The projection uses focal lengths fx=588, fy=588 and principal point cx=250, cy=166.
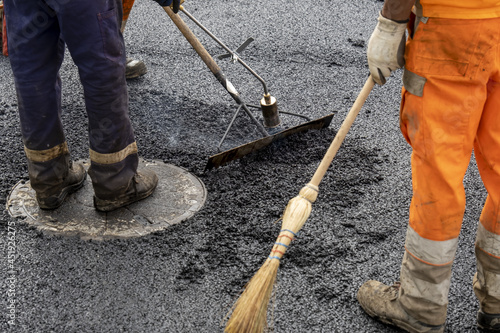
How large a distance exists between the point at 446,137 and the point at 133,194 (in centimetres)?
189

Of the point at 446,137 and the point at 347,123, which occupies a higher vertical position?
the point at 446,137

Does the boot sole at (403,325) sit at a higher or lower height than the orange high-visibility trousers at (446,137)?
lower

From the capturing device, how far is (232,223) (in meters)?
3.35

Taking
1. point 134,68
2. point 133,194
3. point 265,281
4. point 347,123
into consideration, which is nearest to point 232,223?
point 133,194

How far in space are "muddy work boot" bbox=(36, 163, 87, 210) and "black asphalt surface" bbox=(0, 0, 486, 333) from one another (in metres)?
0.18

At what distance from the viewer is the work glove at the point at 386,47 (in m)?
2.35

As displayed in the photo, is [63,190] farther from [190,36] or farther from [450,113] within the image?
[450,113]

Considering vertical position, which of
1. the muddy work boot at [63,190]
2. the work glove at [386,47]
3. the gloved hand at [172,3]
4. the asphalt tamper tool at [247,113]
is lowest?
the muddy work boot at [63,190]

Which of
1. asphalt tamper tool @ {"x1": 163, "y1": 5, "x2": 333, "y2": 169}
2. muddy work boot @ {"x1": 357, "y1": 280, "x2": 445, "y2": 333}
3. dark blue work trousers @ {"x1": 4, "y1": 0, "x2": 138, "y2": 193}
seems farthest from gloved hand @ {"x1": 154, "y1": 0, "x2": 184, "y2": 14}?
muddy work boot @ {"x1": 357, "y1": 280, "x2": 445, "y2": 333}

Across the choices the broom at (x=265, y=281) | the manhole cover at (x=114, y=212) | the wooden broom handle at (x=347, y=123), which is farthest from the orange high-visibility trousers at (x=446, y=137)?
the manhole cover at (x=114, y=212)

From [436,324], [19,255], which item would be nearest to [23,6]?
[19,255]

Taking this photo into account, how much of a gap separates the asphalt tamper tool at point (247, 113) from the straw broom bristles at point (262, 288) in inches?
51.0

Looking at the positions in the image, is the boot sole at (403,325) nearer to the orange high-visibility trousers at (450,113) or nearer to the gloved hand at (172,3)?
the orange high-visibility trousers at (450,113)

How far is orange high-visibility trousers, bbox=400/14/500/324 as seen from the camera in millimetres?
2238
